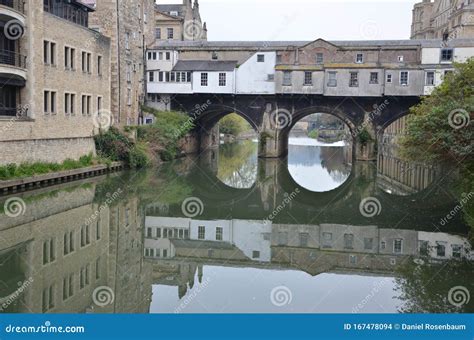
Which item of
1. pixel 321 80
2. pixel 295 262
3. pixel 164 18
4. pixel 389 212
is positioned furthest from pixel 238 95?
pixel 295 262

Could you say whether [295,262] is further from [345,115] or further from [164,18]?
[164,18]

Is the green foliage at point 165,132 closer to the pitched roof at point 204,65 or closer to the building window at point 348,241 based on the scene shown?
the pitched roof at point 204,65

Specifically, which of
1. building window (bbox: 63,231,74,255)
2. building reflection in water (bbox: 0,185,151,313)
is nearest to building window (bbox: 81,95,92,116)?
building reflection in water (bbox: 0,185,151,313)

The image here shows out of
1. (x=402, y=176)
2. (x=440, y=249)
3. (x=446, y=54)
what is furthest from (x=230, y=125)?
(x=440, y=249)

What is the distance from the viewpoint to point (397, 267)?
48.4 ft

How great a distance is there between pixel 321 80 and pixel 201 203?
22097mm

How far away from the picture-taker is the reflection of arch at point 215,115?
48.0 m

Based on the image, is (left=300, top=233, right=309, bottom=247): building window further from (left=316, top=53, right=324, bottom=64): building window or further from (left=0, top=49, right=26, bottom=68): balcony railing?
(left=316, top=53, right=324, bottom=64): building window

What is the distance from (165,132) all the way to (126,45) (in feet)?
24.2

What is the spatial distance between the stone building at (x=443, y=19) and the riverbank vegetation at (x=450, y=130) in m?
41.3

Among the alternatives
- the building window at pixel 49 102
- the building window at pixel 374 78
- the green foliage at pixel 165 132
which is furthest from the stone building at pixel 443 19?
the building window at pixel 49 102

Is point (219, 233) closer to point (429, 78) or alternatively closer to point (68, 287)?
point (68, 287)

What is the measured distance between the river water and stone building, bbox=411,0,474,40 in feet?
127

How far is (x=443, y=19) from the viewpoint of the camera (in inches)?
2901
